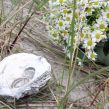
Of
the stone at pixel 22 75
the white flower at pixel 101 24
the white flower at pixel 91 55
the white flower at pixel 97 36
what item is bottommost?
the stone at pixel 22 75

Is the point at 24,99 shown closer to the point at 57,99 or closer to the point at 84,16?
the point at 57,99

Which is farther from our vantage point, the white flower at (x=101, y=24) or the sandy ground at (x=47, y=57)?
the white flower at (x=101, y=24)

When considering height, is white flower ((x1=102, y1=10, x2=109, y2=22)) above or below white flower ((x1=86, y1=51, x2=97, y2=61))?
above

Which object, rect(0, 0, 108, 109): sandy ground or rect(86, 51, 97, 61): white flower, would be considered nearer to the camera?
rect(0, 0, 108, 109): sandy ground

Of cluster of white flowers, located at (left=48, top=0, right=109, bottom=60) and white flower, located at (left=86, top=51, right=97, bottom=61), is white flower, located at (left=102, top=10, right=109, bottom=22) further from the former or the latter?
white flower, located at (left=86, top=51, right=97, bottom=61)

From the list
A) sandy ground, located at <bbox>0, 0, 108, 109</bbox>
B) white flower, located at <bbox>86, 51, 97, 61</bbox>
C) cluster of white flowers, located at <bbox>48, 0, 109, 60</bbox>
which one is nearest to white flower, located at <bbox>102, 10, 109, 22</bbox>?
cluster of white flowers, located at <bbox>48, 0, 109, 60</bbox>

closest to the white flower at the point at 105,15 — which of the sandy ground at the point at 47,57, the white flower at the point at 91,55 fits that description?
the white flower at the point at 91,55

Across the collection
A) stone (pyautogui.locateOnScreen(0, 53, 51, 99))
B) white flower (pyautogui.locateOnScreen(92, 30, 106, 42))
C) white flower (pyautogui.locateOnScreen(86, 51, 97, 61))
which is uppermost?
white flower (pyautogui.locateOnScreen(92, 30, 106, 42))

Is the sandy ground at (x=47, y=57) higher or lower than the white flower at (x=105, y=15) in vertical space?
lower

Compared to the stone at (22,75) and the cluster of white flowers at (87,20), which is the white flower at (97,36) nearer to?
the cluster of white flowers at (87,20)
